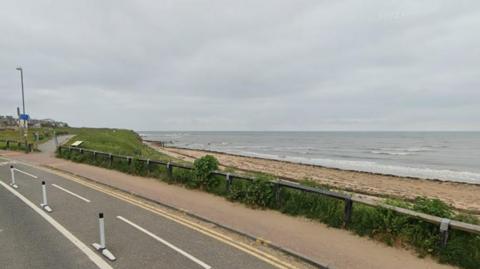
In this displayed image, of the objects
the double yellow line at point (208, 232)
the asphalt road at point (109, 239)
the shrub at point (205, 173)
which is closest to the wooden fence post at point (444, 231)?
the double yellow line at point (208, 232)

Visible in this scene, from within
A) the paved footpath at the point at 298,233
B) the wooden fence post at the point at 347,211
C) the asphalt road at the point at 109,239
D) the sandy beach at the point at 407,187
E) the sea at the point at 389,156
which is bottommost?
the sea at the point at 389,156

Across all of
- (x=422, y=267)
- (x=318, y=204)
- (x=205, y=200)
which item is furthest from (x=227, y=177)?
(x=422, y=267)

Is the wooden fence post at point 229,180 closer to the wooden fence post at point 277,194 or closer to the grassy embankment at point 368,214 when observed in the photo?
the grassy embankment at point 368,214

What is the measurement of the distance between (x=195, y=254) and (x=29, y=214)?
5.59 meters

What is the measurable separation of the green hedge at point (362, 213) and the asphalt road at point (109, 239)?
257 centimetres

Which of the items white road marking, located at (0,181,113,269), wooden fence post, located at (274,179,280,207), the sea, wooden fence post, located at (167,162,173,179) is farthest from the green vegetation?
the sea

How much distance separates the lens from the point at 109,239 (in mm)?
7039

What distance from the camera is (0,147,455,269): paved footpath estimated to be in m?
6.11

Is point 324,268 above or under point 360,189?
above

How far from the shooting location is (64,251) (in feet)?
20.6

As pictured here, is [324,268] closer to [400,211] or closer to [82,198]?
[400,211]

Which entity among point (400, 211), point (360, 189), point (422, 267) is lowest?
point (360, 189)

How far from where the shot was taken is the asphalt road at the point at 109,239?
589 cm

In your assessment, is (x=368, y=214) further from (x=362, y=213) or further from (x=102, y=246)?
(x=102, y=246)
